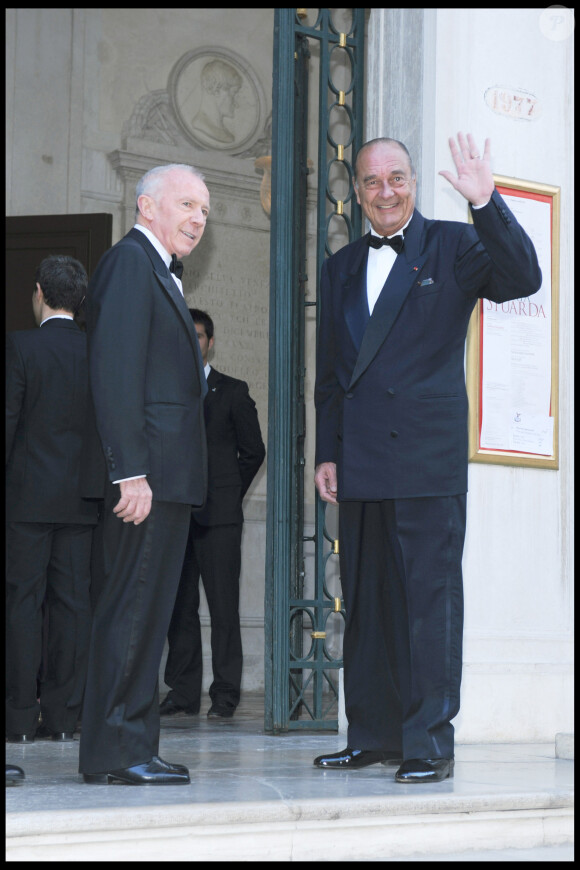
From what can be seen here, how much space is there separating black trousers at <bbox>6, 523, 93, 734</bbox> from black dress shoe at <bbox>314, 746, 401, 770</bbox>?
1.47m

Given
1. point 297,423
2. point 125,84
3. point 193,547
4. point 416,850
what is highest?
point 125,84

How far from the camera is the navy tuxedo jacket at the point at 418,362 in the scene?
3.72 meters

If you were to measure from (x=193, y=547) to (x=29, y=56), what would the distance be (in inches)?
139

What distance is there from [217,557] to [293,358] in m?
1.45

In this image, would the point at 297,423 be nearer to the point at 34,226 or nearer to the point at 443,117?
the point at 443,117

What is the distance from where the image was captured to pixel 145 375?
138 inches

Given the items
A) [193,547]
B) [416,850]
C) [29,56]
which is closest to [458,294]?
[416,850]

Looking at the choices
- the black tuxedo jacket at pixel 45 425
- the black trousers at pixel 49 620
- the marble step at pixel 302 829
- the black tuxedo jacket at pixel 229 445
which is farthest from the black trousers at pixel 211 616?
the marble step at pixel 302 829

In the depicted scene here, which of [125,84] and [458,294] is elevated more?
[125,84]

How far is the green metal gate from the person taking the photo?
17.2 ft

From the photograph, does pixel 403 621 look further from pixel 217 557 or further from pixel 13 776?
pixel 217 557

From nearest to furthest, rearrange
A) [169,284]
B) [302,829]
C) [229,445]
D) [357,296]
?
[302,829], [169,284], [357,296], [229,445]

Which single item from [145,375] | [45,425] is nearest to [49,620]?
[45,425]

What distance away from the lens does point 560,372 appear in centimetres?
509
